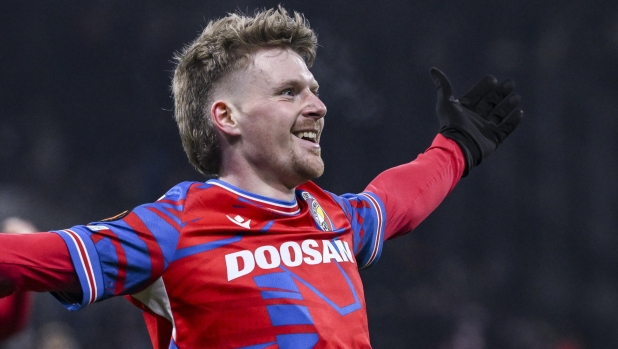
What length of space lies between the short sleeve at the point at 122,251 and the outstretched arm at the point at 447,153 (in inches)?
24.5

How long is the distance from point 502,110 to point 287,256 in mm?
934

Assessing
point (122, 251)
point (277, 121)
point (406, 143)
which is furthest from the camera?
point (406, 143)

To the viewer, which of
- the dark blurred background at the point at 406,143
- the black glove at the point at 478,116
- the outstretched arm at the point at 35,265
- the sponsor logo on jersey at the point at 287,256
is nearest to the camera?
the outstretched arm at the point at 35,265

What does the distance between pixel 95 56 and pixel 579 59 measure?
227cm

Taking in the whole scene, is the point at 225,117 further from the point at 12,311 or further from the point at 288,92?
the point at 12,311

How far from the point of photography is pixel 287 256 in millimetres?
1375

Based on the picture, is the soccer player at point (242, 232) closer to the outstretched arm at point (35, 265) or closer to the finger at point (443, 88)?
the outstretched arm at point (35, 265)

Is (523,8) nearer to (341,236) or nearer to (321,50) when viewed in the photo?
(321,50)

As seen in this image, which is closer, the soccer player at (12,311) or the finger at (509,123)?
the soccer player at (12,311)

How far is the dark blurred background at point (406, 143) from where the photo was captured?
9.53 feet

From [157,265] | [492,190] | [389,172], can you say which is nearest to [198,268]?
[157,265]

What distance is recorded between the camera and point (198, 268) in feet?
4.23

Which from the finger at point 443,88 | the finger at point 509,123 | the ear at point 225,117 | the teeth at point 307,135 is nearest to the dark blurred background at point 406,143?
the finger at point 443,88

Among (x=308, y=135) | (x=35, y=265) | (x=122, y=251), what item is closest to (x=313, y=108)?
(x=308, y=135)
